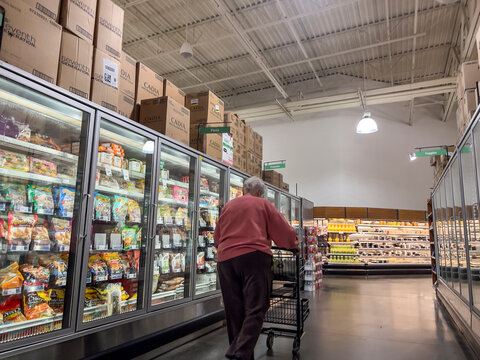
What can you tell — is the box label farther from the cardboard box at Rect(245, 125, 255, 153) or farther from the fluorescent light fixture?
the cardboard box at Rect(245, 125, 255, 153)

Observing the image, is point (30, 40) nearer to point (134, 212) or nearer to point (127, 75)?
point (127, 75)

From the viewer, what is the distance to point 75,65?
8.95 ft

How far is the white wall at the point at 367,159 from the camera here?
12398mm

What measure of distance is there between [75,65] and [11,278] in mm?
1652

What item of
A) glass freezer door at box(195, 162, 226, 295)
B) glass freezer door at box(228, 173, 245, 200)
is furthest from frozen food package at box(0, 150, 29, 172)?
glass freezer door at box(228, 173, 245, 200)

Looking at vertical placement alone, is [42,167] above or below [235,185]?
below

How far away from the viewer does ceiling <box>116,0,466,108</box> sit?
25.9 feet

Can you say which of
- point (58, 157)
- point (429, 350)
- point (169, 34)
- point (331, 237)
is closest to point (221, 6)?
point (169, 34)

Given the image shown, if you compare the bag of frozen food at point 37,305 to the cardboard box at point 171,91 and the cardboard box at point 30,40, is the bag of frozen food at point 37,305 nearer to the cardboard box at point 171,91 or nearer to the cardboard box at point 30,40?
the cardboard box at point 30,40

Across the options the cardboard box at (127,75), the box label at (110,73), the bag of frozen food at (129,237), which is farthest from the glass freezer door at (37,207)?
the cardboard box at (127,75)

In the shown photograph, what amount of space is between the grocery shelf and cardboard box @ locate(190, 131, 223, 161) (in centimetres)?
203

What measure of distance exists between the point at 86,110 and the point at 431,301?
6.85 metres

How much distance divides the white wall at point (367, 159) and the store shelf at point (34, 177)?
35.0ft

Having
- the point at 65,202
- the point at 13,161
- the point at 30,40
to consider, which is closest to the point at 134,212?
the point at 65,202
